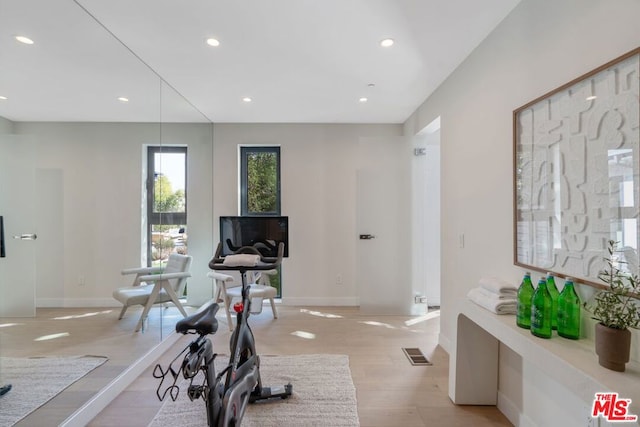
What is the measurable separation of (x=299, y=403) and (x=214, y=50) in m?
2.72

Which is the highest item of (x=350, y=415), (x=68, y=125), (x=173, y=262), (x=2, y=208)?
(x=68, y=125)

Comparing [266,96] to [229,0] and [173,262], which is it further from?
[173,262]

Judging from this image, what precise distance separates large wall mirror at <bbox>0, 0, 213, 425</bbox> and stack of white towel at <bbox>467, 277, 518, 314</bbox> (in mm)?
2631

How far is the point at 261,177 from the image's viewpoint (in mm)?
4309

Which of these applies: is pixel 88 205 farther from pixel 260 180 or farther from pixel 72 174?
pixel 260 180

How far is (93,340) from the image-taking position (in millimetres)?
2041

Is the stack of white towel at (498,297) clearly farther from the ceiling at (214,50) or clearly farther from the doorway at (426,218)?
the doorway at (426,218)

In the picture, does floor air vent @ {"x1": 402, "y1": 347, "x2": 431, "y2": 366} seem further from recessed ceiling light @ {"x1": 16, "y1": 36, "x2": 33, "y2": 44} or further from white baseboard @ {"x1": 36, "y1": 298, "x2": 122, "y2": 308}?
recessed ceiling light @ {"x1": 16, "y1": 36, "x2": 33, "y2": 44}

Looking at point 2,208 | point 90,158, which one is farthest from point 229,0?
point 2,208

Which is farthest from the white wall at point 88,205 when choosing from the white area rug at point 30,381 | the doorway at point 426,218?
the doorway at point 426,218

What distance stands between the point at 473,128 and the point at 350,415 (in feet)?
7.56

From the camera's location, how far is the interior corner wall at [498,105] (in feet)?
4.23

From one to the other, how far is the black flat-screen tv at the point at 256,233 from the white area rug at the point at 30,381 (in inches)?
51.8

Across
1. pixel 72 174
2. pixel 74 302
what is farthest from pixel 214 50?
pixel 74 302
